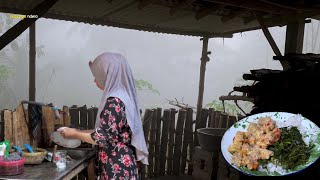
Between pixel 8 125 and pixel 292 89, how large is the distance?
2.56 m

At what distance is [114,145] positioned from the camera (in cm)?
242

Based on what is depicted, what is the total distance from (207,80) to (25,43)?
19.9 metres

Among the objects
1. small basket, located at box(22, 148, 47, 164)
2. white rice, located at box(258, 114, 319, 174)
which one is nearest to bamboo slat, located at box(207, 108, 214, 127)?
white rice, located at box(258, 114, 319, 174)

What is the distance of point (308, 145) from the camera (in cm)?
229

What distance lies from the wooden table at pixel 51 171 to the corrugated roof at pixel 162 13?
2.09 m

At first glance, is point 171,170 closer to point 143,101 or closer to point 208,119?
point 208,119

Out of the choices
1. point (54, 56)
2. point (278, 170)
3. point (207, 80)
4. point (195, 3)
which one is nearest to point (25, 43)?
point (54, 56)

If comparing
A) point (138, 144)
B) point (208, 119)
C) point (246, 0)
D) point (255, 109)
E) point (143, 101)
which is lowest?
point (143, 101)

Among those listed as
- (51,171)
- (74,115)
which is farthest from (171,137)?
(51,171)

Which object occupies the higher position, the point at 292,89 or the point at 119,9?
the point at 119,9

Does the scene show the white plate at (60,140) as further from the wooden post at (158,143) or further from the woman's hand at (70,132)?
Answer: the wooden post at (158,143)

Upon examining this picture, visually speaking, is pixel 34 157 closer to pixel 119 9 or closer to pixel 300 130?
pixel 300 130

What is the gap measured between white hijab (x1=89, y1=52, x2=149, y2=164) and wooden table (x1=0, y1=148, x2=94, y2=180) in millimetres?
394

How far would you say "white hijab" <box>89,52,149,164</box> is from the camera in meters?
2.35
